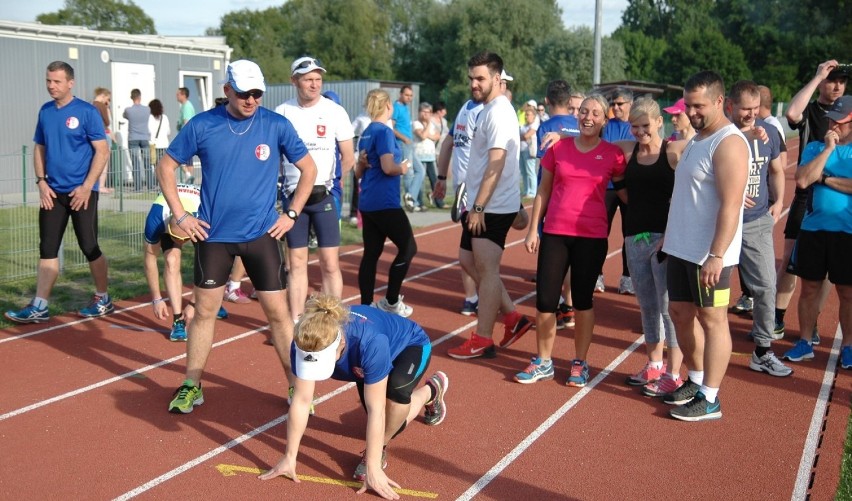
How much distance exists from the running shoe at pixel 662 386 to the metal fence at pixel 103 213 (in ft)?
22.0

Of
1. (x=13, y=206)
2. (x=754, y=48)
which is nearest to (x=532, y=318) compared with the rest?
(x=13, y=206)

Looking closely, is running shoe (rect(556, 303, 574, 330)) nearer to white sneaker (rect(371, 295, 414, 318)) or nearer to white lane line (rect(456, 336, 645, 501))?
white lane line (rect(456, 336, 645, 501))

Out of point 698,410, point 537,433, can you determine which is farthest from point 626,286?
point 537,433

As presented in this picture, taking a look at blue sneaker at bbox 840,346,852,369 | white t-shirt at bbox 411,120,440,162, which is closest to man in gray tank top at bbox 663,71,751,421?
blue sneaker at bbox 840,346,852,369

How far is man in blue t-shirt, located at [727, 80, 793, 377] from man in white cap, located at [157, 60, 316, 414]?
317 cm

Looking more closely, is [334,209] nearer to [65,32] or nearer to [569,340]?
[569,340]

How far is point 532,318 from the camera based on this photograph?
25.8ft

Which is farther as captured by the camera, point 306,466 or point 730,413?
point 730,413

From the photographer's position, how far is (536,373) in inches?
235

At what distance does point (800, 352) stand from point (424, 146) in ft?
32.7

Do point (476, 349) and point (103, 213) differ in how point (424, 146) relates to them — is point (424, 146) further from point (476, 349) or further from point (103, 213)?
point (476, 349)

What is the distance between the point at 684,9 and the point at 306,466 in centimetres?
9677

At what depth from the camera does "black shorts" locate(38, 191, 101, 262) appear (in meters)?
7.32

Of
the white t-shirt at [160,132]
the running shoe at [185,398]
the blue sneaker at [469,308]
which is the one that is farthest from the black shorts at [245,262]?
the white t-shirt at [160,132]
